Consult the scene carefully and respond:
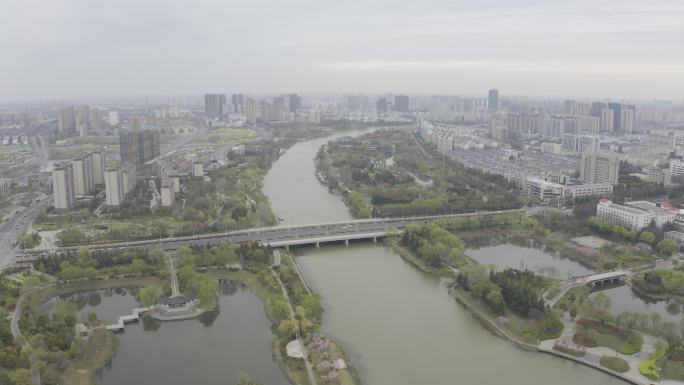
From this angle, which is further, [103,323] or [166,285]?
[166,285]

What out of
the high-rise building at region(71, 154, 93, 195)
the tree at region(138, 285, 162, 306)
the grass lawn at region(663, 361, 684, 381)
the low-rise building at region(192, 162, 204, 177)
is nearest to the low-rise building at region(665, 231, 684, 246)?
the grass lawn at region(663, 361, 684, 381)

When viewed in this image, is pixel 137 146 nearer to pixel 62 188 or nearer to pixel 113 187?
pixel 113 187

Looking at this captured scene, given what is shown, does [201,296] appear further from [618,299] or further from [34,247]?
[618,299]

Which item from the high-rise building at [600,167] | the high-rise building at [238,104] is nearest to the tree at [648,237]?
the high-rise building at [600,167]

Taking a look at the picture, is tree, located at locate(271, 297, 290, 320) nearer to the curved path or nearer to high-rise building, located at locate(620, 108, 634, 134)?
the curved path

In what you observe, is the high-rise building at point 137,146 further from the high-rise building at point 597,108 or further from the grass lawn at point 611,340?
the high-rise building at point 597,108

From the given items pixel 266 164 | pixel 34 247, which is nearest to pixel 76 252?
pixel 34 247
